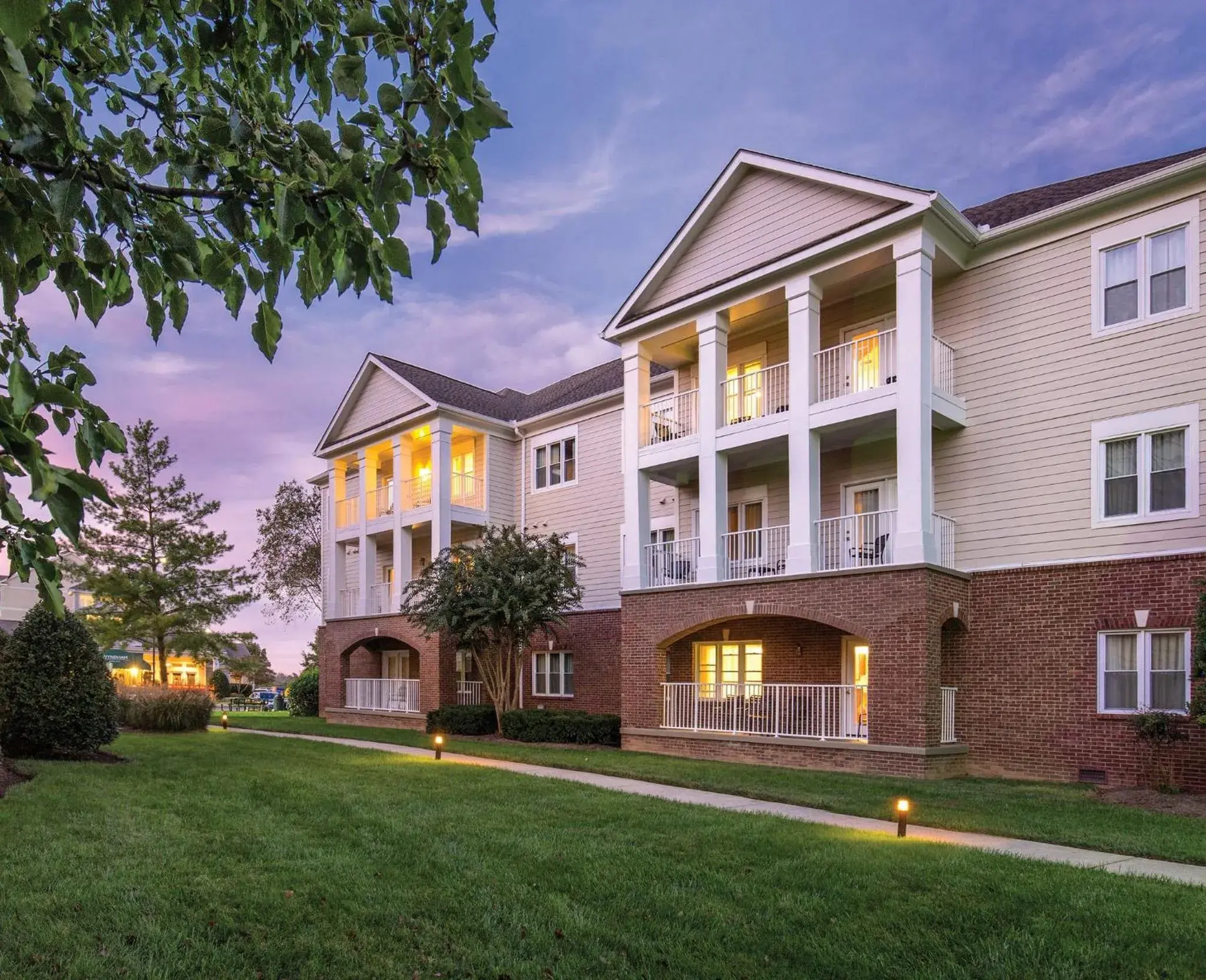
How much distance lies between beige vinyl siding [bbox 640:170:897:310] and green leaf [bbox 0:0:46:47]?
15.6 metres

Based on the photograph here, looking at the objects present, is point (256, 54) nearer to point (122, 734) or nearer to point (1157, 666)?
point (1157, 666)

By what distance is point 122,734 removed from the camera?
1934 cm

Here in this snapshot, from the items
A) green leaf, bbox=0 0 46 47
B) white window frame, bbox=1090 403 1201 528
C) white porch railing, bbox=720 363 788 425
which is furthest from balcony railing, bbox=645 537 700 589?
green leaf, bbox=0 0 46 47

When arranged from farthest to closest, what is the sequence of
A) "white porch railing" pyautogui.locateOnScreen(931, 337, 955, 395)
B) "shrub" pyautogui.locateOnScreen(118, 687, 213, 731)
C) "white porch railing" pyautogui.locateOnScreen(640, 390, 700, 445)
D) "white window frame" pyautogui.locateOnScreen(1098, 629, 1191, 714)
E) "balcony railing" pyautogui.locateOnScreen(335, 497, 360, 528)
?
"balcony railing" pyautogui.locateOnScreen(335, 497, 360, 528) → "shrub" pyautogui.locateOnScreen(118, 687, 213, 731) → "white porch railing" pyautogui.locateOnScreen(640, 390, 700, 445) → "white porch railing" pyautogui.locateOnScreen(931, 337, 955, 395) → "white window frame" pyautogui.locateOnScreen(1098, 629, 1191, 714)

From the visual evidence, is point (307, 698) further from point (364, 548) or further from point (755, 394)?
point (755, 394)

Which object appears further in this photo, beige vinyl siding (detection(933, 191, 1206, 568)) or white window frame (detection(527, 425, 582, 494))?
white window frame (detection(527, 425, 582, 494))

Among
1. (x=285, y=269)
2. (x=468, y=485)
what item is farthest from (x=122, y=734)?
(x=285, y=269)

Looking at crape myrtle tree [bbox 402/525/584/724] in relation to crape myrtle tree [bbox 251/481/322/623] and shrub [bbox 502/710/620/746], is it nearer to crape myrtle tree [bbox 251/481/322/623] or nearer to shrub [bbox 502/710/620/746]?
shrub [bbox 502/710/620/746]

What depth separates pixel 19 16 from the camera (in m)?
1.77

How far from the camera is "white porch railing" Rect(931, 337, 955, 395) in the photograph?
16.0 meters

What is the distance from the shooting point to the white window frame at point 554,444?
2467 centimetres

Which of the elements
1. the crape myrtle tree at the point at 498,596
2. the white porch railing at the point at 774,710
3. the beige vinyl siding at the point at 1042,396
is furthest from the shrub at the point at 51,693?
the beige vinyl siding at the point at 1042,396

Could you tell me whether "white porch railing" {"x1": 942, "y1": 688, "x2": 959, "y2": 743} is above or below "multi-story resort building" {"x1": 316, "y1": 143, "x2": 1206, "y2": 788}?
below

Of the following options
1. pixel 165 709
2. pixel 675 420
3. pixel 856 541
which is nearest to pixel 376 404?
pixel 165 709
